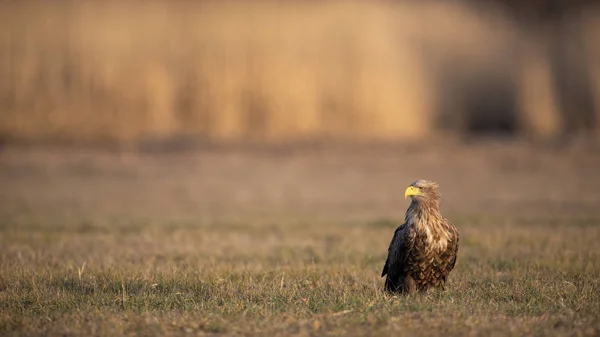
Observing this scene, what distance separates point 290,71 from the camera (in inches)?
2012

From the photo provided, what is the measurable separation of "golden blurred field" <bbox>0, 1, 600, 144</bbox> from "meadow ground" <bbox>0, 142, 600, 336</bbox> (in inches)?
232

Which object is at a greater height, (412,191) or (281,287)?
(412,191)

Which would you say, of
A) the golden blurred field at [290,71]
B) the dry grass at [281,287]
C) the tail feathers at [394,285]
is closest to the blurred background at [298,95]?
the golden blurred field at [290,71]

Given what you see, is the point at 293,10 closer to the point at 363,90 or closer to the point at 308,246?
the point at 363,90

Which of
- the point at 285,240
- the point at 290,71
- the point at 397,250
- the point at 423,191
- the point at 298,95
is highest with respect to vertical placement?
the point at 290,71

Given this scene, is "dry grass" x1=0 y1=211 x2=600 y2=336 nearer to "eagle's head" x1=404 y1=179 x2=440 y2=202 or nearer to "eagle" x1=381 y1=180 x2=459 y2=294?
"eagle" x1=381 y1=180 x2=459 y2=294

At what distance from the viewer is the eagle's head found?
10.2 m

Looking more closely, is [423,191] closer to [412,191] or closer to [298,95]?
[412,191]

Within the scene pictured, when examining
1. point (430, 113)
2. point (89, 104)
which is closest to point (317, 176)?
point (430, 113)

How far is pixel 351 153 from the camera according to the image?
41031mm

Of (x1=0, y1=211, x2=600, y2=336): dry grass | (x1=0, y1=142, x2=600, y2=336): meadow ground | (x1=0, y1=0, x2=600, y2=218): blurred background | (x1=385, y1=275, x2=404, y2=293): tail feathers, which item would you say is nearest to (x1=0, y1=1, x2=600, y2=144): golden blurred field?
(x1=0, y1=0, x2=600, y2=218): blurred background

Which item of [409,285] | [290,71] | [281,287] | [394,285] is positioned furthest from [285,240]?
[290,71]

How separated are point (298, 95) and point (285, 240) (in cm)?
3230

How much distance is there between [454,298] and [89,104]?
4145 cm
